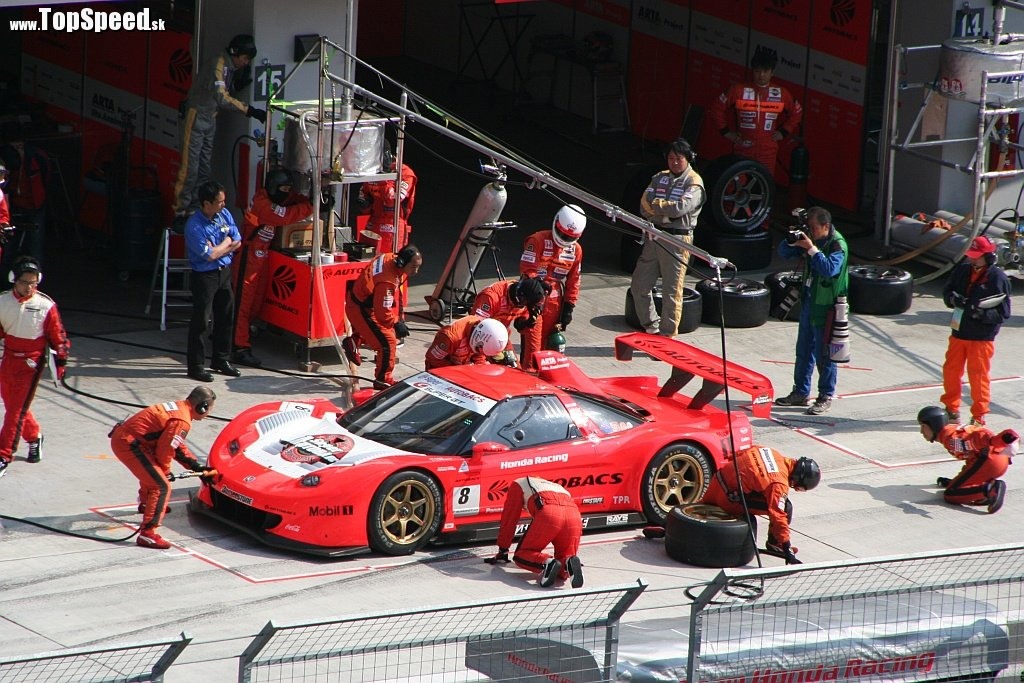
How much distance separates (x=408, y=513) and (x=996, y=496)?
16.2ft

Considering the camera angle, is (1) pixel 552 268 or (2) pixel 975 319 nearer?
(2) pixel 975 319

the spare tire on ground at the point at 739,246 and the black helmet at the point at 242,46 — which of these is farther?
the spare tire on ground at the point at 739,246

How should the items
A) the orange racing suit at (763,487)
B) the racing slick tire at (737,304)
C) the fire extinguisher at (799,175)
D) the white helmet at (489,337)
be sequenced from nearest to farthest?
1. the orange racing suit at (763,487)
2. the white helmet at (489,337)
3. the racing slick tire at (737,304)
4. the fire extinguisher at (799,175)

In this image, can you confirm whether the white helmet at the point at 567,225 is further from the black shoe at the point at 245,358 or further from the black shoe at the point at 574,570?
the black shoe at the point at 574,570

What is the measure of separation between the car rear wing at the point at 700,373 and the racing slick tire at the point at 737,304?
14.2ft

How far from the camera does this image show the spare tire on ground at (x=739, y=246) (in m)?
19.2

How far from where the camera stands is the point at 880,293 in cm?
1836

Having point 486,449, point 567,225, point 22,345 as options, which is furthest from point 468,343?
point 22,345

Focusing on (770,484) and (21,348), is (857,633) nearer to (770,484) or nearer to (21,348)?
(770,484)

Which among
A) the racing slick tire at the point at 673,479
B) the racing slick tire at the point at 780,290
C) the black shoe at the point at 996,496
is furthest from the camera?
the racing slick tire at the point at 780,290

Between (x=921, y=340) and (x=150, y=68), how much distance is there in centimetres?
937

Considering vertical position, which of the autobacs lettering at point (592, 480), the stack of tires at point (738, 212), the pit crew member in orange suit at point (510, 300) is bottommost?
the autobacs lettering at point (592, 480)

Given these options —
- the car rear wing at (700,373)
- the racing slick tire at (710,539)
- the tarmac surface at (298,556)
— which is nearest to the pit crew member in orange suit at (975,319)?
the tarmac surface at (298,556)

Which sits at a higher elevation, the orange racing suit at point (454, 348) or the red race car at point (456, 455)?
the orange racing suit at point (454, 348)
